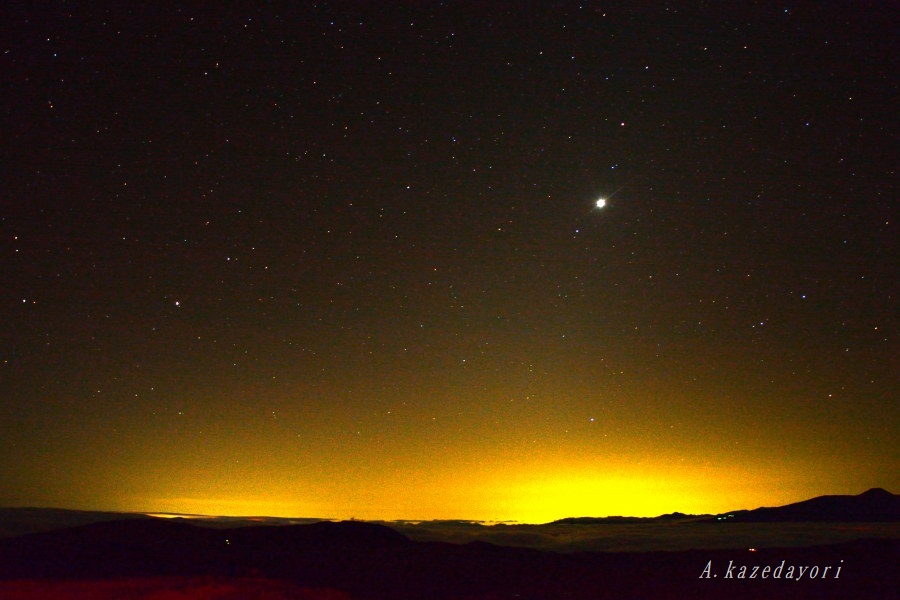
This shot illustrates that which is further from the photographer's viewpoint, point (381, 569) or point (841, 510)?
point (841, 510)

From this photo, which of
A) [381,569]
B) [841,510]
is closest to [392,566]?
[381,569]

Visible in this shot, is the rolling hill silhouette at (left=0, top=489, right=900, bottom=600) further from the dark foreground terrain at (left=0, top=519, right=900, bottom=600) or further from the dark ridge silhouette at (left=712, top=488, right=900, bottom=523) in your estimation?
the dark ridge silhouette at (left=712, top=488, right=900, bottom=523)

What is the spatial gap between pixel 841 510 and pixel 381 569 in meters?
72.7

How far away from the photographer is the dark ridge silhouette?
72.4 meters

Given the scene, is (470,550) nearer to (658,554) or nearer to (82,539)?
(658,554)

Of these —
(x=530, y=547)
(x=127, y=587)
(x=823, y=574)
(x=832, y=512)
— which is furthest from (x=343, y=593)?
(x=832, y=512)

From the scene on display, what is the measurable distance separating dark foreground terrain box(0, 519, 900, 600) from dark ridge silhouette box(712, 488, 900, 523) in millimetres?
53147

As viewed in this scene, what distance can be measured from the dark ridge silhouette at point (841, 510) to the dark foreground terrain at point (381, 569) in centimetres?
5315

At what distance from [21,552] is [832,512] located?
80928 millimetres

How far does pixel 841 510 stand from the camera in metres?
75.7

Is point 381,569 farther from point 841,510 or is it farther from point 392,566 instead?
point 841,510

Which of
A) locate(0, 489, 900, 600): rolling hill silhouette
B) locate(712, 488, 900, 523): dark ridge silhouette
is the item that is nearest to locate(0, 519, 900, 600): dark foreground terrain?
locate(0, 489, 900, 600): rolling hill silhouette

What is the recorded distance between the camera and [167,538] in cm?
2766

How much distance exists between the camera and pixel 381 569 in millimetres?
23438
